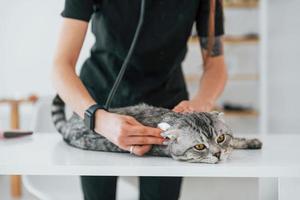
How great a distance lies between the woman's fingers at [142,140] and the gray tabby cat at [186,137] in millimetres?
17

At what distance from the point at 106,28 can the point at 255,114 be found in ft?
8.45

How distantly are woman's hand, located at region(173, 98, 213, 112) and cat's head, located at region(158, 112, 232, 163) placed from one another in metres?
0.11

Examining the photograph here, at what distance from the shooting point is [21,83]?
348 cm

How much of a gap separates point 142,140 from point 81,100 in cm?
18

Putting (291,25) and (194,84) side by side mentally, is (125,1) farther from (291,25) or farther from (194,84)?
(194,84)

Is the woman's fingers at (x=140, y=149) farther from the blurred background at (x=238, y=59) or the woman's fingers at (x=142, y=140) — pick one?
the blurred background at (x=238, y=59)

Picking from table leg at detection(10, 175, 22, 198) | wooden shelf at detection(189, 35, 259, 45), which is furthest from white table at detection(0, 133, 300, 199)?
wooden shelf at detection(189, 35, 259, 45)

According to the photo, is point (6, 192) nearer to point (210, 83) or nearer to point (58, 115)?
point (58, 115)

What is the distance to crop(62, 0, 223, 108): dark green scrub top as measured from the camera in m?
1.16

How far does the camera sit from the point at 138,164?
2.72 ft

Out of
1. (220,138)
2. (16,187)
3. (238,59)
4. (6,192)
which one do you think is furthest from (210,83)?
(238,59)

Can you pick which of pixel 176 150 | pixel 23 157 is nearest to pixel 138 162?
pixel 176 150

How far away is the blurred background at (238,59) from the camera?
312 centimetres

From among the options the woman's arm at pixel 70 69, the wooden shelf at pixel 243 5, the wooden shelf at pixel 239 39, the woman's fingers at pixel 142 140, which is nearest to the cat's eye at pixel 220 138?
the woman's fingers at pixel 142 140
